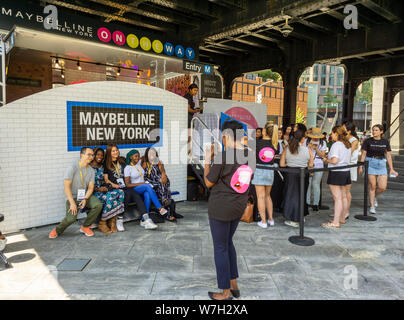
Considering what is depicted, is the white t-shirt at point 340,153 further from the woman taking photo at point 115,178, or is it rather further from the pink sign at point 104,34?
the pink sign at point 104,34

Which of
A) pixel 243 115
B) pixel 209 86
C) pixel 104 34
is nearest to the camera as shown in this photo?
pixel 104 34

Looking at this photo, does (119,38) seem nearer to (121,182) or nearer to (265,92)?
(121,182)

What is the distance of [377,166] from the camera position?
20.1 ft

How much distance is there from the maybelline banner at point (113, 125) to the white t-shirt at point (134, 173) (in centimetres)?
82

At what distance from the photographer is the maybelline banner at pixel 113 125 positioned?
534cm

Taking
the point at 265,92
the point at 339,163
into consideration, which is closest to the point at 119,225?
the point at 339,163

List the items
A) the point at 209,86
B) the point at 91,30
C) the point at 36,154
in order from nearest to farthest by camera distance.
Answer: the point at 36,154, the point at 91,30, the point at 209,86

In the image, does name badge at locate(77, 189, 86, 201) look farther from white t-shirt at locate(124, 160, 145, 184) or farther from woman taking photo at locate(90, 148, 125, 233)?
white t-shirt at locate(124, 160, 145, 184)

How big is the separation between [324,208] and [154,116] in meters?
4.22

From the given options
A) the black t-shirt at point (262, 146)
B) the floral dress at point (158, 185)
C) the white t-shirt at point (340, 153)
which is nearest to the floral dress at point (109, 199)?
the floral dress at point (158, 185)

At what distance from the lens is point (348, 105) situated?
41.4 feet

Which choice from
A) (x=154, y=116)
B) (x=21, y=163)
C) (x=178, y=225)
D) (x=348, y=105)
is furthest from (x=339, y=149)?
(x=348, y=105)

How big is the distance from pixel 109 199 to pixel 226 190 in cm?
268

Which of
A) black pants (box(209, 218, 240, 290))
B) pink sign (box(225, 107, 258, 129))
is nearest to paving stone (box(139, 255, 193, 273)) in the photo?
black pants (box(209, 218, 240, 290))
